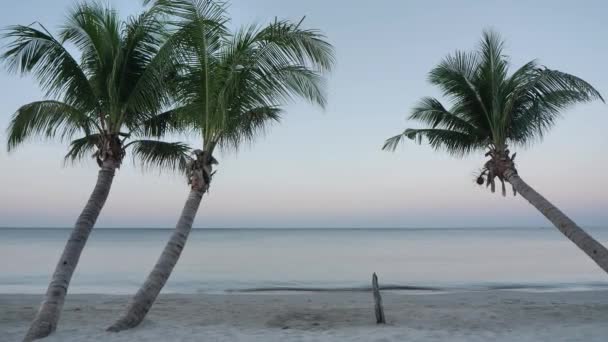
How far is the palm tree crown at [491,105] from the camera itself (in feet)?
40.7

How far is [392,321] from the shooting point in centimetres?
1146

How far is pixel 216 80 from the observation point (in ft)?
31.3

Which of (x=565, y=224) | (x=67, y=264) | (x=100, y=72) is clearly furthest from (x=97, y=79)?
(x=565, y=224)

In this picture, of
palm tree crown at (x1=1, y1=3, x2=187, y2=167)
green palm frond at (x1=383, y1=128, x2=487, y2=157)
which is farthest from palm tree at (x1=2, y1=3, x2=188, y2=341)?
green palm frond at (x1=383, y1=128, x2=487, y2=157)

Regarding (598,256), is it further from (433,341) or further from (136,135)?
(136,135)

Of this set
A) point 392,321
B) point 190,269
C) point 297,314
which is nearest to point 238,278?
point 190,269

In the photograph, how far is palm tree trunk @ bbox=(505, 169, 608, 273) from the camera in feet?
34.3

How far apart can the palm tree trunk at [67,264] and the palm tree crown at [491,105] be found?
324 inches

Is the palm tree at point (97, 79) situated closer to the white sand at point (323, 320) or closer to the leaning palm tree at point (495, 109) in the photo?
the white sand at point (323, 320)

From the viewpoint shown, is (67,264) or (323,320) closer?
(67,264)

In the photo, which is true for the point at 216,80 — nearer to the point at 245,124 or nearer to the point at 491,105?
the point at 245,124

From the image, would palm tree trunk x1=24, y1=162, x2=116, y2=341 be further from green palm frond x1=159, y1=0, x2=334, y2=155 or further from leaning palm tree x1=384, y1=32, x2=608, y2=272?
leaning palm tree x1=384, y1=32, x2=608, y2=272

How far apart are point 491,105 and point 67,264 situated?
35.6 ft

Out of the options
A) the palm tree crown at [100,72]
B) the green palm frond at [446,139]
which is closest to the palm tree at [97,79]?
the palm tree crown at [100,72]
